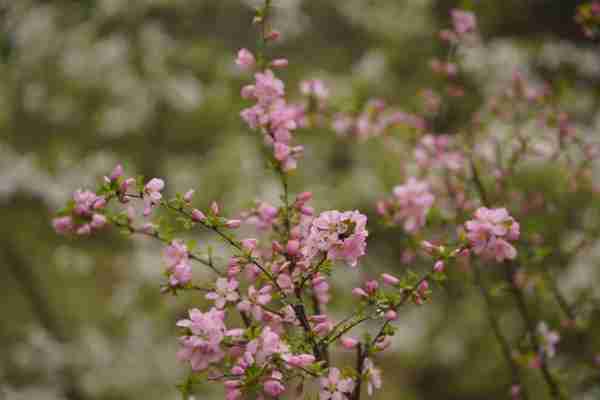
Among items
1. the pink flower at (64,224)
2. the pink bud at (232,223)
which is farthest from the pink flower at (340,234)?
the pink flower at (64,224)

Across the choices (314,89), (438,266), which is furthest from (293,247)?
(314,89)

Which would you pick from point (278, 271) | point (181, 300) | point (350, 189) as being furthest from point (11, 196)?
point (278, 271)

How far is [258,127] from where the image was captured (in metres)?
1.20

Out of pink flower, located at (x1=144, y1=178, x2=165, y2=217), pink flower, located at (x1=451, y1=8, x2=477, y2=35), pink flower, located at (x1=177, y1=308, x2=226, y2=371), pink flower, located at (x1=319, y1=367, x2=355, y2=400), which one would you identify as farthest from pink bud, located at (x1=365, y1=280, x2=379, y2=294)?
pink flower, located at (x1=451, y1=8, x2=477, y2=35)

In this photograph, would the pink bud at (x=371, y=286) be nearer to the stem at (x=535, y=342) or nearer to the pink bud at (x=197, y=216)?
the pink bud at (x=197, y=216)

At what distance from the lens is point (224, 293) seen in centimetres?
101

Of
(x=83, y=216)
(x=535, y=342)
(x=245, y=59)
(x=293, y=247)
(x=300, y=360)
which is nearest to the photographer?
(x=300, y=360)

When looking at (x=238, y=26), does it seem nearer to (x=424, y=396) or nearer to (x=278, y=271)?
(x=424, y=396)

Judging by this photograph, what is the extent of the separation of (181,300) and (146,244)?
1.63ft

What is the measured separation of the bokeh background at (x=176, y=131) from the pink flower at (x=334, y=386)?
9.13 feet

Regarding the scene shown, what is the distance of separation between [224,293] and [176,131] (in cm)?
415

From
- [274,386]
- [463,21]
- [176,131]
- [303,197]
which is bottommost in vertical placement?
[274,386]

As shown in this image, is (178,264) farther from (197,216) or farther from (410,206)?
(410,206)

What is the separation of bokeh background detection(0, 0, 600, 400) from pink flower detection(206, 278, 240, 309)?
2.75 meters
